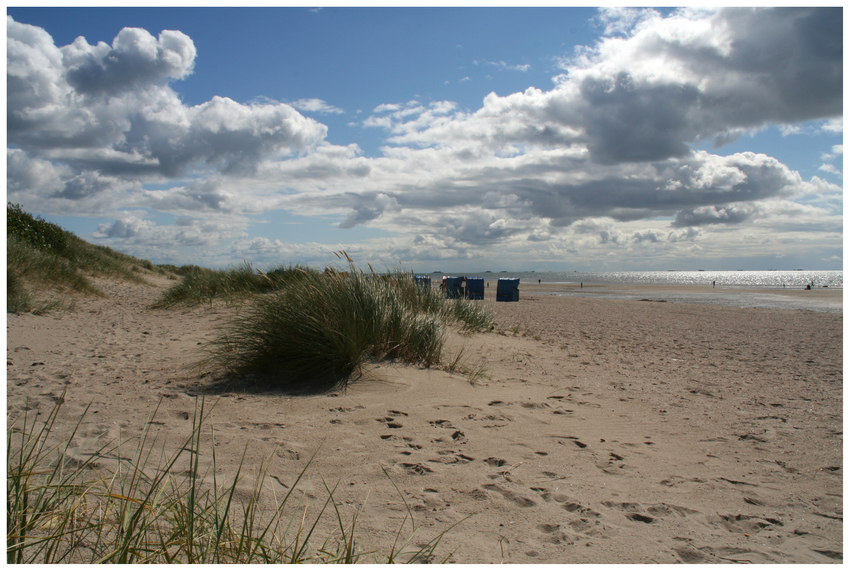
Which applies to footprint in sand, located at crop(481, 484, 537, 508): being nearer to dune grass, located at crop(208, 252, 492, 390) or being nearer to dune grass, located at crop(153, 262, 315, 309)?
dune grass, located at crop(208, 252, 492, 390)

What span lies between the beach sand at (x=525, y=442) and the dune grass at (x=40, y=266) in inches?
119

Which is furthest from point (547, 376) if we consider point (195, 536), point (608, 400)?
point (195, 536)

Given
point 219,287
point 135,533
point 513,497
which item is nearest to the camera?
point 135,533

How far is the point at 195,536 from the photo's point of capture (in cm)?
164

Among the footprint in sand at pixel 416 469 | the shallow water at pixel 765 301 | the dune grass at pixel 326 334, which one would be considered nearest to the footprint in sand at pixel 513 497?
the footprint in sand at pixel 416 469

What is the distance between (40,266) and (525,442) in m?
13.4

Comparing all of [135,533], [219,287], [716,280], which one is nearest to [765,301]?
[219,287]

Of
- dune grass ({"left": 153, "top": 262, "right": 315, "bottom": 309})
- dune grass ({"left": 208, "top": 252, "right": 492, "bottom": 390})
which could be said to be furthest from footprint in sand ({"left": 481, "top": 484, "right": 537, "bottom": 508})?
dune grass ({"left": 153, "top": 262, "right": 315, "bottom": 309})

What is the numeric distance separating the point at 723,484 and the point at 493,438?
1421 millimetres

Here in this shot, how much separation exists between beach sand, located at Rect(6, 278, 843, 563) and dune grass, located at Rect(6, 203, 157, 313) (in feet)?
9.94

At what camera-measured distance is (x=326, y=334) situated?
15.3 ft

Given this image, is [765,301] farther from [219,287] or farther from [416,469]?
[416,469]

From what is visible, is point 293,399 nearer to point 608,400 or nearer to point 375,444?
point 375,444

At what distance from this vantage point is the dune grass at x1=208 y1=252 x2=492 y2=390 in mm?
4668
